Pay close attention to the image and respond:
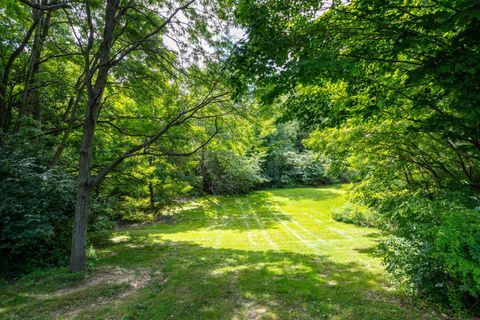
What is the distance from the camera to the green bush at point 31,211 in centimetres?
485

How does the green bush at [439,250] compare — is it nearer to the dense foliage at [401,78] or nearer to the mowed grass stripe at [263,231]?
the dense foliage at [401,78]

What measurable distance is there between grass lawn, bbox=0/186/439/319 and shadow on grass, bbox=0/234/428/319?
0.01 m

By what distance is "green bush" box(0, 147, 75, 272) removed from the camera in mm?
4852

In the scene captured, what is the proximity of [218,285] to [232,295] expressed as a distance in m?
0.48

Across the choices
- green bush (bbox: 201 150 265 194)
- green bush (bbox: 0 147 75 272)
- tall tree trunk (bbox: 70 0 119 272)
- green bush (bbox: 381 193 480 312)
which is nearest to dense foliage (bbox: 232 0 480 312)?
green bush (bbox: 381 193 480 312)

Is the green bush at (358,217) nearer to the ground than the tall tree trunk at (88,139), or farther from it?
nearer to the ground

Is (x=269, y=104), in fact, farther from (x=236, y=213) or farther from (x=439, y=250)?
(x=236, y=213)

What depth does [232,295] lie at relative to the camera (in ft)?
12.7

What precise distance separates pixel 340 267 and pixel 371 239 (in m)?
3.73

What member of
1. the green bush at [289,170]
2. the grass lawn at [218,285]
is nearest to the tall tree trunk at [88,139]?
the grass lawn at [218,285]

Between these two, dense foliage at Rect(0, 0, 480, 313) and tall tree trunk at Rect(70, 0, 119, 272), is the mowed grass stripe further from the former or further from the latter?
tall tree trunk at Rect(70, 0, 119, 272)

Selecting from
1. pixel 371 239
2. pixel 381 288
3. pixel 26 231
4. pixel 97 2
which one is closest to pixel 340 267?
pixel 381 288

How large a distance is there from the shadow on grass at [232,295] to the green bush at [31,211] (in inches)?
40.9

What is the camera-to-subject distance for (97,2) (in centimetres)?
544
